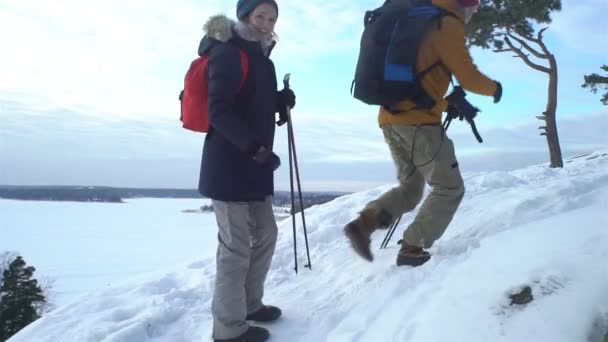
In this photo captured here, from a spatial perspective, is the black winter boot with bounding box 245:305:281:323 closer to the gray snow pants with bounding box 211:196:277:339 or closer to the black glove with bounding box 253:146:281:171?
the gray snow pants with bounding box 211:196:277:339

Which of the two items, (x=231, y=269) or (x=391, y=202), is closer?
(x=231, y=269)

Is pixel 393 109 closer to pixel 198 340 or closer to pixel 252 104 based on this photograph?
pixel 252 104

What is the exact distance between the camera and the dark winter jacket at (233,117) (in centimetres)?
274

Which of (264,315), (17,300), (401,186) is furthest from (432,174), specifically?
(17,300)

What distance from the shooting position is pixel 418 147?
11.7 feet

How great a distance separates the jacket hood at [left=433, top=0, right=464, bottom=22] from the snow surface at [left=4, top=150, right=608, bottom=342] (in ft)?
5.37

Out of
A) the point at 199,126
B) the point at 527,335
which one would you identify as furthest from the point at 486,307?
the point at 199,126

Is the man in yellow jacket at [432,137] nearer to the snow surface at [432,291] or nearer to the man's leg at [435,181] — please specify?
the man's leg at [435,181]

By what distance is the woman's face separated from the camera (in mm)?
2992

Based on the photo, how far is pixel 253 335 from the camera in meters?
2.94

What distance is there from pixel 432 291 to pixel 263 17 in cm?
198

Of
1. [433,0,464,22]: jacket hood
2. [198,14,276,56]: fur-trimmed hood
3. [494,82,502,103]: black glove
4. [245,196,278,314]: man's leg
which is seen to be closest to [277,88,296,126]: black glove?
[198,14,276,56]: fur-trimmed hood

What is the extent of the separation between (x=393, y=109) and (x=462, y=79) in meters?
0.54

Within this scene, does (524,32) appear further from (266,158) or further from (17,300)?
(17,300)
